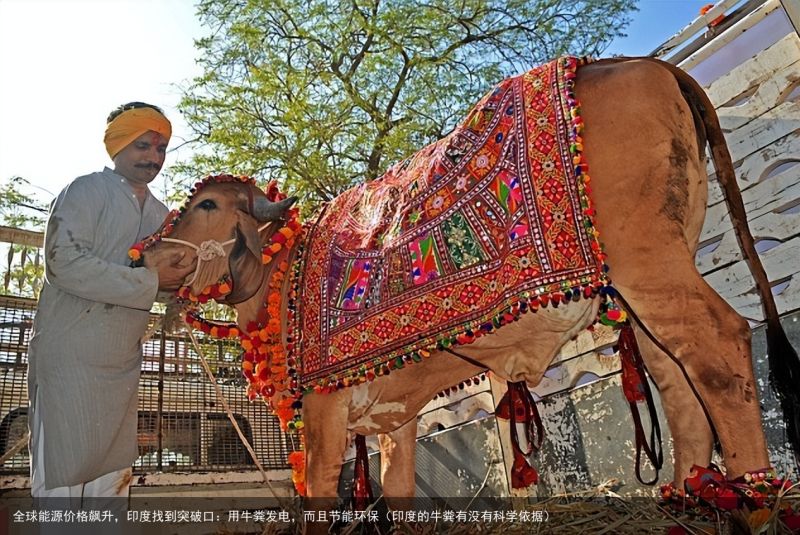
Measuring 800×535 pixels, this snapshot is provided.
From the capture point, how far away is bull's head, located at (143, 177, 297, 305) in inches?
138

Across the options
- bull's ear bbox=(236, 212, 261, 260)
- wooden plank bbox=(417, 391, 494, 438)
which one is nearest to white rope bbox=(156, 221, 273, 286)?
bull's ear bbox=(236, 212, 261, 260)

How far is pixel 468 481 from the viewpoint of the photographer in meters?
4.81

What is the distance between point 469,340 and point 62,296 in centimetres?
179

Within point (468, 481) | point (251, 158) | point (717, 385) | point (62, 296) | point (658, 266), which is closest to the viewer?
point (717, 385)

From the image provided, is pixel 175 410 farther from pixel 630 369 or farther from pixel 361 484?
pixel 630 369

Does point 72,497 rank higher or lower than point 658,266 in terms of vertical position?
lower

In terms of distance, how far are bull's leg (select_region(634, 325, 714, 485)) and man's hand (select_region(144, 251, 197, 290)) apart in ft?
7.23

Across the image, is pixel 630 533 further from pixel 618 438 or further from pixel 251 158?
pixel 251 158

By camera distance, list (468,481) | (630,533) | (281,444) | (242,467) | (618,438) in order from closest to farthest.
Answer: (630,533) → (618,438) → (468,481) → (242,467) → (281,444)

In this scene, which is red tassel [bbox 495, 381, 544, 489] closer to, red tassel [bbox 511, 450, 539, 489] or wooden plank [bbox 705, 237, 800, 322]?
red tassel [bbox 511, 450, 539, 489]

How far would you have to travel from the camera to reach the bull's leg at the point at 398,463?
12.5 ft

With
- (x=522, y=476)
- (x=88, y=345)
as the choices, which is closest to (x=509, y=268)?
(x=522, y=476)

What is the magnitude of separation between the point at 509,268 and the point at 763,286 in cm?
100

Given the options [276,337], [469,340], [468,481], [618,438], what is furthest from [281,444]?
[469,340]
